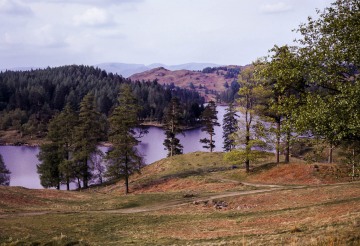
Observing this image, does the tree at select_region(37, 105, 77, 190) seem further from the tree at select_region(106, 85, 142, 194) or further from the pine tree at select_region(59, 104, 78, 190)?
the tree at select_region(106, 85, 142, 194)

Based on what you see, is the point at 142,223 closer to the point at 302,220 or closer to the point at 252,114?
the point at 302,220

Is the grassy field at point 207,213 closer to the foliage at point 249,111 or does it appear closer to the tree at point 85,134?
the foliage at point 249,111

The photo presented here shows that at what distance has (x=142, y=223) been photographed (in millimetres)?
26547

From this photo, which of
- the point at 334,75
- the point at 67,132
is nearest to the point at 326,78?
the point at 334,75

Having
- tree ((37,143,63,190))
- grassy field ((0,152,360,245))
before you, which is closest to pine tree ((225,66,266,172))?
grassy field ((0,152,360,245))

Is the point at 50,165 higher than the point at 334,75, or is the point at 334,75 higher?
the point at 334,75

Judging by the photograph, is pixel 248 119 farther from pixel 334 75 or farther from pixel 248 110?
pixel 334 75

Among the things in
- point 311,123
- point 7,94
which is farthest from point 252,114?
point 7,94

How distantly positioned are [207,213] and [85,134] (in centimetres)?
3268

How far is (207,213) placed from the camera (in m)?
29.0

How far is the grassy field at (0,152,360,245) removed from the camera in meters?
18.3

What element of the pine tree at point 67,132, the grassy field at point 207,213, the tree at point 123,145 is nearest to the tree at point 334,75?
the grassy field at point 207,213

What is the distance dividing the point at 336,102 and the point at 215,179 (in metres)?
32.3

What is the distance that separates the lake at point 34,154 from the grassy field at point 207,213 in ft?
105
